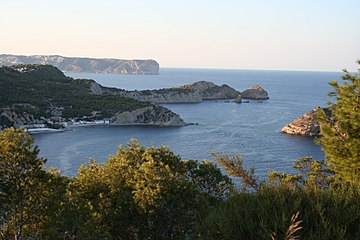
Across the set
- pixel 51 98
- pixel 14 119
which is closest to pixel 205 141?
pixel 14 119

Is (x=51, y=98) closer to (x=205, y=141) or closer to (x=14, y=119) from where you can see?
(x=14, y=119)

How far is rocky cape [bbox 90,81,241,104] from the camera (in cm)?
14038

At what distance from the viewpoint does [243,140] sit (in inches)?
3000

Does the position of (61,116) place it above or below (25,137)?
below

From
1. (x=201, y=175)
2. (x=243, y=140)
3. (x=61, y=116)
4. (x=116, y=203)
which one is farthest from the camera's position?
(x=61, y=116)

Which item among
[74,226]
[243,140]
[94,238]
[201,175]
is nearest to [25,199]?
[74,226]

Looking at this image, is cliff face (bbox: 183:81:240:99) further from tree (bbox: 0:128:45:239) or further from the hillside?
tree (bbox: 0:128:45:239)

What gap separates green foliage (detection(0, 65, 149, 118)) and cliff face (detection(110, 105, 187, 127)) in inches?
97.9

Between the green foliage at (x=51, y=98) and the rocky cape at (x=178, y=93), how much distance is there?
10.0m

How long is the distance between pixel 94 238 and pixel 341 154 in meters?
10.2

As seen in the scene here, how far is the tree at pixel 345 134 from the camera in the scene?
15.6 metres

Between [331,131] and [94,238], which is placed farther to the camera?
[331,131]

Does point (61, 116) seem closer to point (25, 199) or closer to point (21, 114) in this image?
point (21, 114)

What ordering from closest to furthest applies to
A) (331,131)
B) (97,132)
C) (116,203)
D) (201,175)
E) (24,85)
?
(116,203), (331,131), (201,175), (97,132), (24,85)
